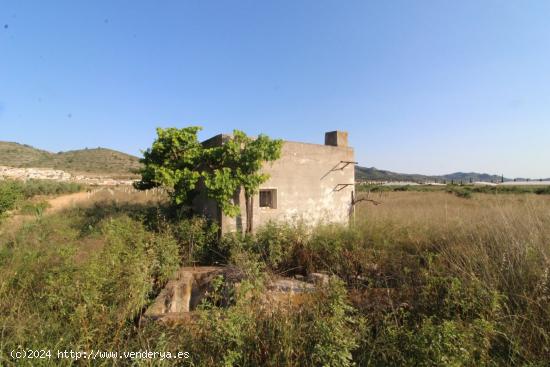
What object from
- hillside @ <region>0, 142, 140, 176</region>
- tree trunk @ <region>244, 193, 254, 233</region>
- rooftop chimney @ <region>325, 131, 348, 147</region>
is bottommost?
tree trunk @ <region>244, 193, 254, 233</region>

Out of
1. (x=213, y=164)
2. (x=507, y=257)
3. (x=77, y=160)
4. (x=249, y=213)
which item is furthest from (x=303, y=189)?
(x=77, y=160)

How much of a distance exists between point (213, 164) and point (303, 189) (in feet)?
9.77

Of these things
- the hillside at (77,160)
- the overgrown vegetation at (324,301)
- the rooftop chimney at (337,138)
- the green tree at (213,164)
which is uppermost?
the hillside at (77,160)

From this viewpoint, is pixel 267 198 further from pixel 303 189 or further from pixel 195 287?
pixel 195 287

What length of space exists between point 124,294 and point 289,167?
5563mm

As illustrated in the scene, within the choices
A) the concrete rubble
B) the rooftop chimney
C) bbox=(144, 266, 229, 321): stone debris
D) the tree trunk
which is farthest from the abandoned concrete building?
the concrete rubble

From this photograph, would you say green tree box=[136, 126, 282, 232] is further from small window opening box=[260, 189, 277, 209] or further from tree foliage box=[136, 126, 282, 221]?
small window opening box=[260, 189, 277, 209]

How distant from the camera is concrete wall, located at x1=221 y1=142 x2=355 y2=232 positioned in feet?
25.1

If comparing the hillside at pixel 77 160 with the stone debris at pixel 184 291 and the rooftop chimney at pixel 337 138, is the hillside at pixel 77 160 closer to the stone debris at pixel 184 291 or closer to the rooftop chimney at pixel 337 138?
the rooftop chimney at pixel 337 138

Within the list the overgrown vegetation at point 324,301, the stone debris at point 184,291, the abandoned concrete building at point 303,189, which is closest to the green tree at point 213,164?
the abandoned concrete building at point 303,189

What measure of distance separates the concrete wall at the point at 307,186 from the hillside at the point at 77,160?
137 feet

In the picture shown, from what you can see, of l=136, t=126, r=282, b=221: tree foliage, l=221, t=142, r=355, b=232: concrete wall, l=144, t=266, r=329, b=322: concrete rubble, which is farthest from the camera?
l=221, t=142, r=355, b=232: concrete wall

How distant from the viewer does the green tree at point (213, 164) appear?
261 inches

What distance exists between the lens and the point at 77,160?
51656 millimetres
